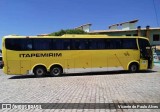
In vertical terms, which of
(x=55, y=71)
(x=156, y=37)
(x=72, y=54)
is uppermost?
(x=156, y=37)

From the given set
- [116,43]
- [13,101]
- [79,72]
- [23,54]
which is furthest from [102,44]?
[13,101]

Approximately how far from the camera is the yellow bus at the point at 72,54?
19.9 m

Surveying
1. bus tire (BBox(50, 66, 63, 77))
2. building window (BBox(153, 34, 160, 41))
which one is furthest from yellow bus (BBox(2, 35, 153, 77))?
building window (BBox(153, 34, 160, 41))

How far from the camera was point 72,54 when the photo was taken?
69.1 feet

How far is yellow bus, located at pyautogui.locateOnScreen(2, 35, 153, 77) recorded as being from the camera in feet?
65.3

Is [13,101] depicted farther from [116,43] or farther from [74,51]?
[116,43]

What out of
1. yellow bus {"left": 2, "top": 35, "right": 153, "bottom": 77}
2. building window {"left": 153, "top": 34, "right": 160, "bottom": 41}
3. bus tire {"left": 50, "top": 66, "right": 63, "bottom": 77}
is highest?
building window {"left": 153, "top": 34, "right": 160, "bottom": 41}

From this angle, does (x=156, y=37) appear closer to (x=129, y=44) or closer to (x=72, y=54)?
(x=129, y=44)

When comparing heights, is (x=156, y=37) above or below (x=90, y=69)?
above

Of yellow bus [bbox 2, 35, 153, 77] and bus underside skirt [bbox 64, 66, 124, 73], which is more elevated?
yellow bus [bbox 2, 35, 153, 77]

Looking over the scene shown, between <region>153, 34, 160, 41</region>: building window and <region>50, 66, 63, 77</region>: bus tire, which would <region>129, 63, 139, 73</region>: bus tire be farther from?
<region>153, 34, 160, 41</region>: building window

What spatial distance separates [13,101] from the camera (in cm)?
966

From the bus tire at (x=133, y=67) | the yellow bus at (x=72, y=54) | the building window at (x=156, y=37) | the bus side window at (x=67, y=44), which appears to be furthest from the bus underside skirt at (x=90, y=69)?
the building window at (x=156, y=37)

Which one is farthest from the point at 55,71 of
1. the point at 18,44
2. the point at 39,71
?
the point at 18,44
